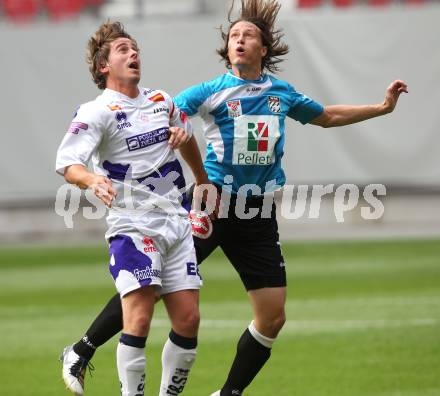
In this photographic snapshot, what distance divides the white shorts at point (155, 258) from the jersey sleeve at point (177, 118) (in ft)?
1.81

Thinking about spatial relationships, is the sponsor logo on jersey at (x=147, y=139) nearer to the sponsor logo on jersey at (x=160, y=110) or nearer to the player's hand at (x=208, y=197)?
the sponsor logo on jersey at (x=160, y=110)

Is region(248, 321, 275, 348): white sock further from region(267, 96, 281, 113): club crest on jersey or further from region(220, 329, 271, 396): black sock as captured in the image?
region(267, 96, 281, 113): club crest on jersey

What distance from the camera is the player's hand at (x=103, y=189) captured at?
5711 millimetres

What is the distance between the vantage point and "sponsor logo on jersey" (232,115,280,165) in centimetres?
712

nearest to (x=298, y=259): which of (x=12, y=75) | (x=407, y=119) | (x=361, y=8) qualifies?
(x=407, y=119)

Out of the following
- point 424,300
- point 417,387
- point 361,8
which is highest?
point 361,8

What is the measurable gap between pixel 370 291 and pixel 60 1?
838cm

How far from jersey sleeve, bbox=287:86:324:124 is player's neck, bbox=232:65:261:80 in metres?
0.27

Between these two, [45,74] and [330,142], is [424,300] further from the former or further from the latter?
[45,74]

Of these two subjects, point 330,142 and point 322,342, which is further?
point 330,142

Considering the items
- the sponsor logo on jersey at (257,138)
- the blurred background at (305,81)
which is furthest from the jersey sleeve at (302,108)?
the blurred background at (305,81)

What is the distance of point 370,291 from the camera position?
1273 cm

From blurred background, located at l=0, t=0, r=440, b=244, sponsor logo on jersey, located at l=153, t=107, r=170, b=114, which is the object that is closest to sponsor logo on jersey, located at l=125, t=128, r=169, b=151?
sponsor logo on jersey, located at l=153, t=107, r=170, b=114

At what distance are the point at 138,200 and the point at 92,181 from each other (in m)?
0.66
